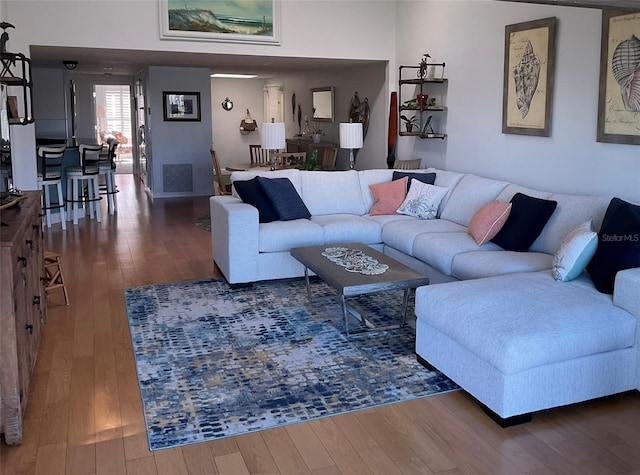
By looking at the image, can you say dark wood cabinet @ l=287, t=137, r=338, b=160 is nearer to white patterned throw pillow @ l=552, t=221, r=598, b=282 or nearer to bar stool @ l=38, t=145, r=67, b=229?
bar stool @ l=38, t=145, r=67, b=229

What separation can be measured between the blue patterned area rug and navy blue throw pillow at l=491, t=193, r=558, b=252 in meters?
0.93

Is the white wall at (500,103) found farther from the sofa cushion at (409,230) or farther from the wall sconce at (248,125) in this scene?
the wall sconce at (248,125)

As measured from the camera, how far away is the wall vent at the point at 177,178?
1039 centimetres

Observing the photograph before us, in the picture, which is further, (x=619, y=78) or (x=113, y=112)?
(x=113, y=112)

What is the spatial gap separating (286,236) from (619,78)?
274cm

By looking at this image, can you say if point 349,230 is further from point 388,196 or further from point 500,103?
point 500,103

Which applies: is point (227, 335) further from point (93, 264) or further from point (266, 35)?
point (266, 35)

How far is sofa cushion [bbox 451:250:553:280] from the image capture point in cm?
396

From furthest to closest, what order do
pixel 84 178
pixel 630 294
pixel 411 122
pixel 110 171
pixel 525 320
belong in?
pixel 110 171
pixel 84 178
pixel 411 122
pixel 630 294
pixel 525 320

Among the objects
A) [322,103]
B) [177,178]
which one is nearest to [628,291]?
[322,103]

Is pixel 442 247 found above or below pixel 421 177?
below

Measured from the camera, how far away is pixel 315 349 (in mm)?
3752

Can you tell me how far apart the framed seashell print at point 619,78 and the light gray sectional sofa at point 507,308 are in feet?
1.83

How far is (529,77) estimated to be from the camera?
5227 mm
